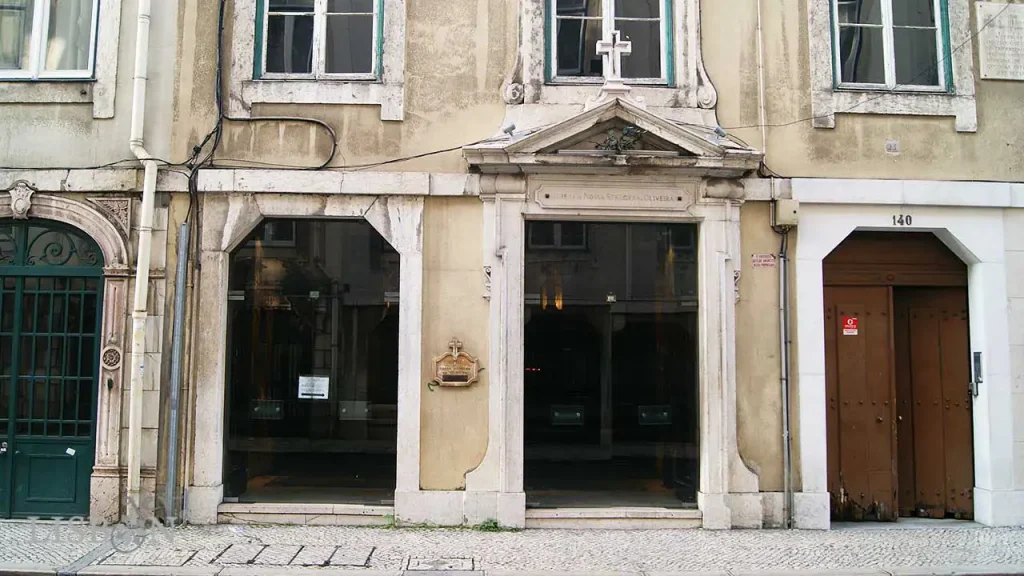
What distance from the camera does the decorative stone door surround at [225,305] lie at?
8.56m

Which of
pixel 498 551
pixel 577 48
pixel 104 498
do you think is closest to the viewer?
pixel 498 551

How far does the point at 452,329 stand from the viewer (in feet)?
28.5

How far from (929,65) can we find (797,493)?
4.87 m

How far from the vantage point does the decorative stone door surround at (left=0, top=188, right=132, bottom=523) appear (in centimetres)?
850

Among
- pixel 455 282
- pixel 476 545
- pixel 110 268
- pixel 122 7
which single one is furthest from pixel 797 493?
pixel 122 7

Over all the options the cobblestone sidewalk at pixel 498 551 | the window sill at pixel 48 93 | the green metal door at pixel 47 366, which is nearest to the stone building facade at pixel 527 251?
the window sill at pixel 48 93

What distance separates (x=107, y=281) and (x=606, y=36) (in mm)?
5784

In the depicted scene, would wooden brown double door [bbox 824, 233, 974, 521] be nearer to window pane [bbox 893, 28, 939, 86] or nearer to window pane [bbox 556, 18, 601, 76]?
window pane [bbox 893, 28, 939, 86]

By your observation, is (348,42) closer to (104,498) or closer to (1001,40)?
(104,498)

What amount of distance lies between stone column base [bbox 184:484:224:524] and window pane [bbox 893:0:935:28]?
890 centimetres

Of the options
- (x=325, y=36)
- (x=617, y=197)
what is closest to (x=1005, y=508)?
(x=617, y=197)

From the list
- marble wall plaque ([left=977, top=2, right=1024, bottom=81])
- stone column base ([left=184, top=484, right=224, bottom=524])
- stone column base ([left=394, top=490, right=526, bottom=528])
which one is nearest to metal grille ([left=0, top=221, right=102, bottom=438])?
stone column base ([left=184, top=484, right=224, bottom=524])

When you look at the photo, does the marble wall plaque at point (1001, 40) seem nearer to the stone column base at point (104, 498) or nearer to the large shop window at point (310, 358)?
the large shop window at point (310, 358)

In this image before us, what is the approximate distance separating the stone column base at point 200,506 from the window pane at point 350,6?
5165 mm
